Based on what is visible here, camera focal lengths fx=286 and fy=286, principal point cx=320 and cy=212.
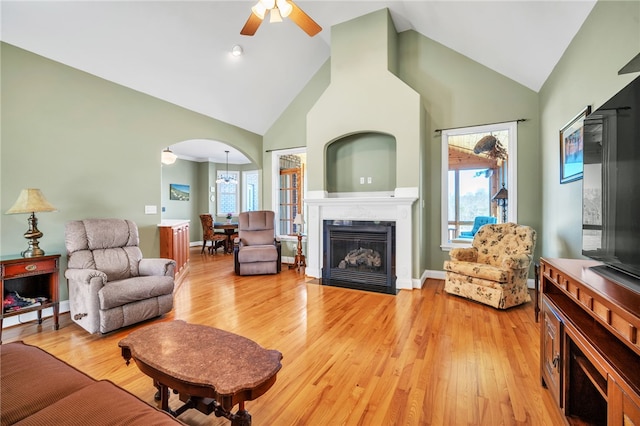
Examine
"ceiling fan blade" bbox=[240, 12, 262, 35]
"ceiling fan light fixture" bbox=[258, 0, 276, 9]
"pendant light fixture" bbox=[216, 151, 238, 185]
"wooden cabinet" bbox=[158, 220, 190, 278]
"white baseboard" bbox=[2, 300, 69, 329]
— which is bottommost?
"white baseboard" bbox=[2, 300, 69, 329]

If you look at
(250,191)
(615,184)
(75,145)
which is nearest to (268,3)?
Result: (615,184)

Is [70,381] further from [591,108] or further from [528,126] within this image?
[528,126]

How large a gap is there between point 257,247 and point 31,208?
305cm

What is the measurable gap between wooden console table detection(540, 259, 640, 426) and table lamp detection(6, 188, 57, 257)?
4137 millimetres

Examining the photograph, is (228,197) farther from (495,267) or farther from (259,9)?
(495,267)

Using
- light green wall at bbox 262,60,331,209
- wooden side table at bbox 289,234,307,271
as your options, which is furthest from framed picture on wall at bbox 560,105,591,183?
wooden side table at bbox 289,234,307,271

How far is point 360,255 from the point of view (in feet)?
14.9

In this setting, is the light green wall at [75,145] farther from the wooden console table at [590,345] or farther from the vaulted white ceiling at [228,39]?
the wooden console table at [590,345]

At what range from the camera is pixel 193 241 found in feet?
29.7

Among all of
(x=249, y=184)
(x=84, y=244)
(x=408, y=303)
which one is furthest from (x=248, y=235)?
(x=249, y=184)

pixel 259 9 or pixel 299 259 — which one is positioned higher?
pixel 259 9

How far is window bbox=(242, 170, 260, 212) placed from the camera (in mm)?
9633

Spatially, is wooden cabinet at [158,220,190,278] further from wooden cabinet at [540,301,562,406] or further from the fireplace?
wooden cabinet at [540,301,562,406]

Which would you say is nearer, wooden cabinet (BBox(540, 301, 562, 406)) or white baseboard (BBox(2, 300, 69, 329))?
wooden cabinet (BBox(540, 301, 562, 406))
